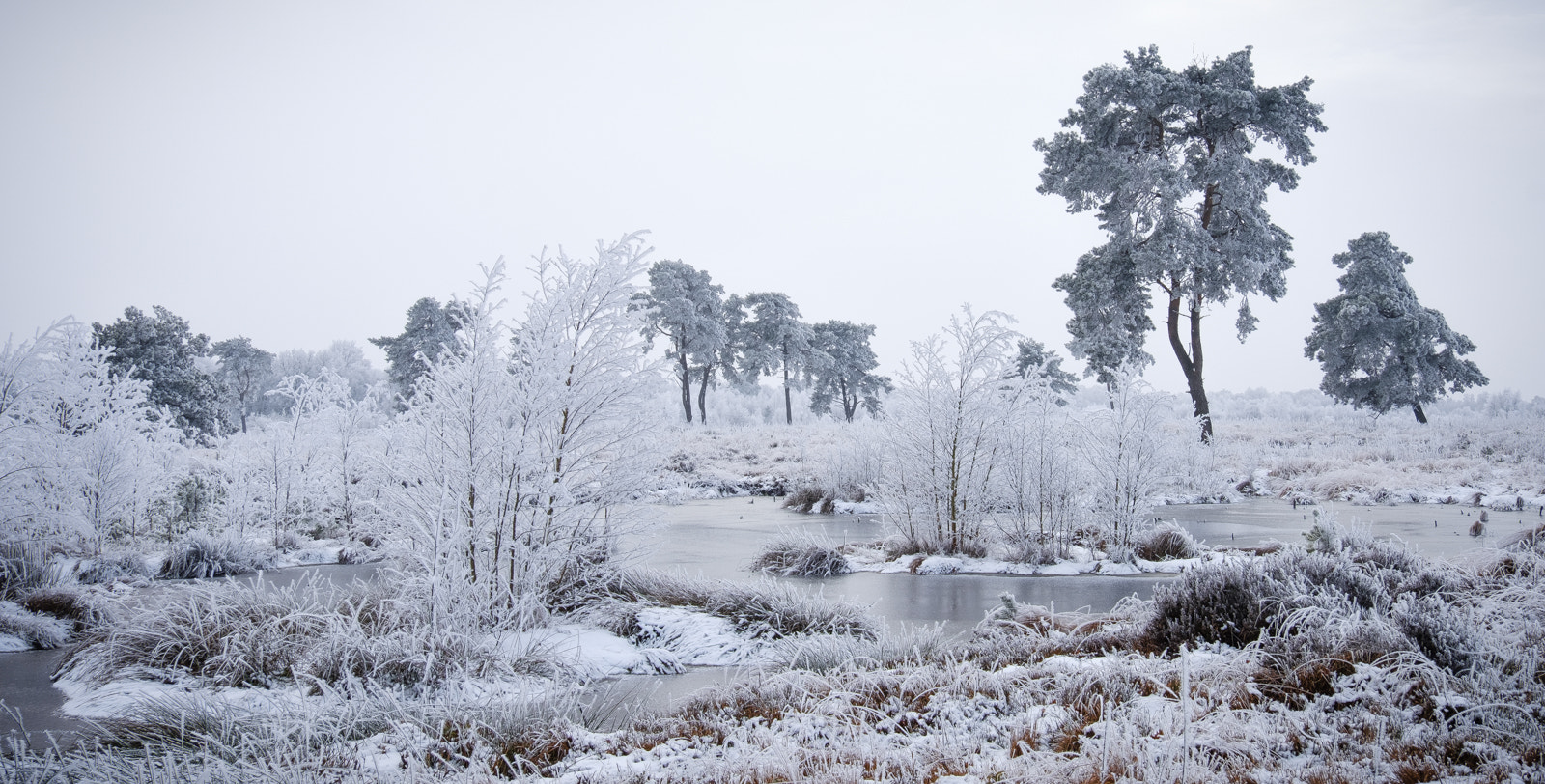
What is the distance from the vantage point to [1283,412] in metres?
43.9

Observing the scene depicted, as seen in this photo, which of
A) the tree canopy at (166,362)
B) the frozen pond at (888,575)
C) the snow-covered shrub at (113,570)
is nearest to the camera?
the frozen pond at (888,575)

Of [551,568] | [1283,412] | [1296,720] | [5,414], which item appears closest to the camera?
[1296,720]

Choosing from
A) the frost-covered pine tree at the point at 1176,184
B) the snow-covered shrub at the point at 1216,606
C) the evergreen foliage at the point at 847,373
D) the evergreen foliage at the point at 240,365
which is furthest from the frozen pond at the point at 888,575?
the evergreen foliage at the point at 240,365

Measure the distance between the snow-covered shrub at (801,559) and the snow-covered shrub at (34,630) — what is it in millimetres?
6863

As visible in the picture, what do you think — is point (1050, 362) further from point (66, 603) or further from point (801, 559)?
point (66, 603)

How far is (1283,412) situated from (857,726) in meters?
49.6

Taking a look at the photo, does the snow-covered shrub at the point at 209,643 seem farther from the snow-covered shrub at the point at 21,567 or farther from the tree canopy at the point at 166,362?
the tree canopy at the point at 166,362

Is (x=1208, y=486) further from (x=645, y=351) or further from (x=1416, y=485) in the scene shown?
(x=645, y=351)

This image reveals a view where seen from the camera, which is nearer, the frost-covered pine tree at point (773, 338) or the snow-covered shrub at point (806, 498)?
the snow-covered shrub at point (806, 498)

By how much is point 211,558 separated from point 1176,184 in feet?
64.9

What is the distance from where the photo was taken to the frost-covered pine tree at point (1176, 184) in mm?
17891

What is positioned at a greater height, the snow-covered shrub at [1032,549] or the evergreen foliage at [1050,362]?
the evergreen foliage at [1050,362]

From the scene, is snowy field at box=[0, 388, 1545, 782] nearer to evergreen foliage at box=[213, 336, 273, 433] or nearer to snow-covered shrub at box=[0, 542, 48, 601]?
snow-covered shrub at box=[0, 542, 48, 601]

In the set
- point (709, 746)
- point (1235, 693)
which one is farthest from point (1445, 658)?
point (709, 746)
